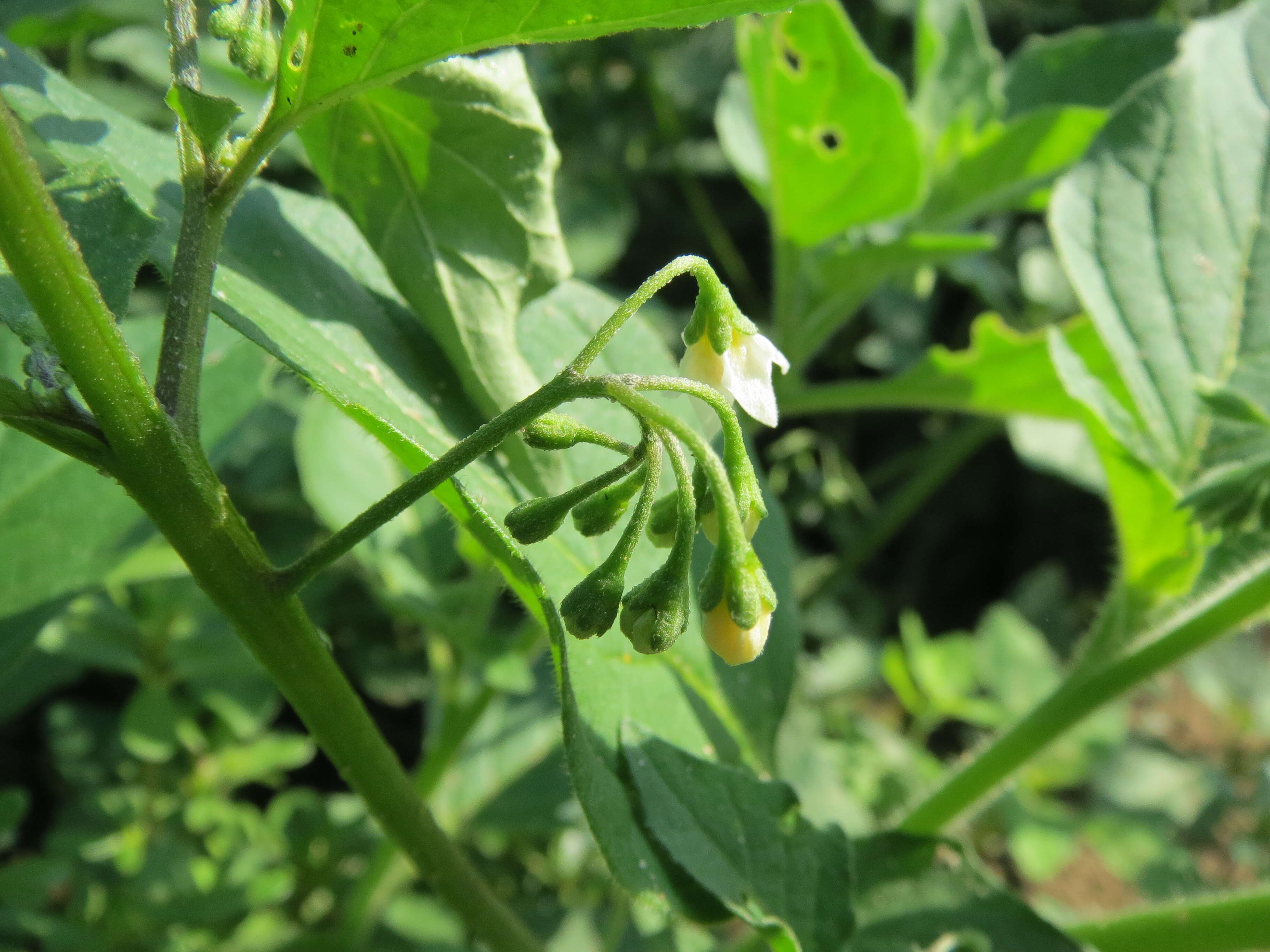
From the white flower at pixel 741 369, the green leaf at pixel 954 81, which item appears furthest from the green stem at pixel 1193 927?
the green leaf at pixel 954 81

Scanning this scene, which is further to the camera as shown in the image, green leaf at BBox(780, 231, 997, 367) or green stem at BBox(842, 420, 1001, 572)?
green stem at BBox(842, 420, 1001, 572)

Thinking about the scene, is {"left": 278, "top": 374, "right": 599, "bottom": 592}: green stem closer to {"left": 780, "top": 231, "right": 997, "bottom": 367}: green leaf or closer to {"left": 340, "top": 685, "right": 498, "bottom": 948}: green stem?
{"left": 340, "top": 685, "right": 498, "bottom": 948}: green stem

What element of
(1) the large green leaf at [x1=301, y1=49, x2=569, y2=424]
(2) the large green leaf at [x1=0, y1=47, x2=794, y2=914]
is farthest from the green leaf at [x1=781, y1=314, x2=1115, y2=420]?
(1) the large green leaf at [x1=301, y1=49, x2=569, y2=424]

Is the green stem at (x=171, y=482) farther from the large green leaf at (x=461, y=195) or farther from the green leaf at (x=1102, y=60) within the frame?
the green leaf at (x=1102, y=60)

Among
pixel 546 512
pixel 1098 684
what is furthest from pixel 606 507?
pixel 1098 684

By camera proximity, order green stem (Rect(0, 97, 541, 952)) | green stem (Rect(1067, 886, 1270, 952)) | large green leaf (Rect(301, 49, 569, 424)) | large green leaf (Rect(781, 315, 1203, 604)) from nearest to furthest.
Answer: green stem (Rect(0, 97, 541, 952)), large green leaf (Rect(301, 49, 569, 424)), green stem (Rect(1067, 886, 1270, 952)), large green leaf (Rect(781, 315, 1203, 604))

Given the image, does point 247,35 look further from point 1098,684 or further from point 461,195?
point 1098,684

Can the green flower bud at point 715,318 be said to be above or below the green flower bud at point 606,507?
above
